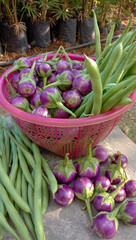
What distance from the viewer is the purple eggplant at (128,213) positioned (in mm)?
769

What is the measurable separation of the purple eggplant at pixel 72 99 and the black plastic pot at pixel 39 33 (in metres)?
2.40

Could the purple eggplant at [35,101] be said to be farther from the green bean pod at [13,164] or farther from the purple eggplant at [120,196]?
the purple eggplant at [120,196]

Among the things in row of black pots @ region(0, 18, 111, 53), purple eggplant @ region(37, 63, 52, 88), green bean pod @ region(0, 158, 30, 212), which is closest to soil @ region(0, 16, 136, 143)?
row of black pots @ region(0, 18, 111, 53)

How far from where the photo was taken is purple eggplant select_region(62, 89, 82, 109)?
86cm

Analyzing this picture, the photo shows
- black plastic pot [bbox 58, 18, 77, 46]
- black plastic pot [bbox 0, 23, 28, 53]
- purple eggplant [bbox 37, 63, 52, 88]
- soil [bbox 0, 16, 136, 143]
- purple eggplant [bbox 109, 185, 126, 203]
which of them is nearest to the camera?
purple eggplant [bbox 109, 185, 126, 203]

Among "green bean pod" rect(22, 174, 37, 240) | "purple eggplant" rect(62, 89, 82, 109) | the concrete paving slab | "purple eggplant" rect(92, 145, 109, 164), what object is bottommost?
the concrete paving slab

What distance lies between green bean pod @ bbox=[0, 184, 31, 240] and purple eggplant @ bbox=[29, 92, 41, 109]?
34 centimetres

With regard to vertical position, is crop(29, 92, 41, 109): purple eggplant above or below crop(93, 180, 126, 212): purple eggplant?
above

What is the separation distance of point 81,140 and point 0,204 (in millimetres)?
389

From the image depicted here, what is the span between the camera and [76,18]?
3168 mm

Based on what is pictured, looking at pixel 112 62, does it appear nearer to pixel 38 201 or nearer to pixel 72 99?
pixel 72 99

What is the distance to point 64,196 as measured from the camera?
82 centimetres

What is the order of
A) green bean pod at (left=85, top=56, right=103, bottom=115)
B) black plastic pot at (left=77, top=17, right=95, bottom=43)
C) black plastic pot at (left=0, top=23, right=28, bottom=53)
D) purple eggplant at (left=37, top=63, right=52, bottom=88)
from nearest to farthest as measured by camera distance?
green bean pod at (left=85, top=56, right=103, bottom=115)
purple eggplant at (left=37, top=63, right=52, bottom=88)
black plastic pot at (left=0, top=23, right=28, bottom=53)
black plastic pot at (left=77, top=17, right=95, bottom=43)

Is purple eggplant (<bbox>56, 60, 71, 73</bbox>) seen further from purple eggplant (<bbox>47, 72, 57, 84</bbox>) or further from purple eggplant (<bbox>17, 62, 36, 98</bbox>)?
purple eggplant (<bbox>17, 62, 36, 98</bbox>)
